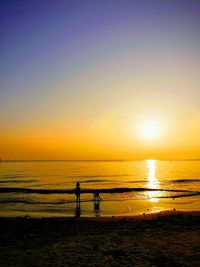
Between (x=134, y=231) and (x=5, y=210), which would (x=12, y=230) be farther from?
(x=5, y=210)

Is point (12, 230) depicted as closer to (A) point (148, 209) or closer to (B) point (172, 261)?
(B) point (172, 261)

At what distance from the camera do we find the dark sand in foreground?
31.9 ft

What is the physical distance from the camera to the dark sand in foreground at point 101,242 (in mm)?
9727

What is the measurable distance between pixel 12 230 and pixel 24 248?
12.5 ft

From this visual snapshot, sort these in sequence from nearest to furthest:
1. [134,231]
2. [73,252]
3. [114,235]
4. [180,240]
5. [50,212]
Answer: [73,252], [180,240], [114,235], [134,231], [50,212]

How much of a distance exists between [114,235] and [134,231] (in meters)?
1.41

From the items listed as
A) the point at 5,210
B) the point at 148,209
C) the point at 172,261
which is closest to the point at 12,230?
the point at 172,261

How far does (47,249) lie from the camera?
1114 cm

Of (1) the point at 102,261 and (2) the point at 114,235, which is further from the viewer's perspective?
(2) the point at 114,235

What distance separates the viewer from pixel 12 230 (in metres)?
14.8

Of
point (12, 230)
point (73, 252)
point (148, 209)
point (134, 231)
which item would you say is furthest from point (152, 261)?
point (148, 209)

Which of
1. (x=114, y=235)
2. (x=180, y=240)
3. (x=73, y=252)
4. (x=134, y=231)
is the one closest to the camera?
(x=73, y=252)

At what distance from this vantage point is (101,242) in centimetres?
1221

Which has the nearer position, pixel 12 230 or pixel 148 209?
pixel 12 230
